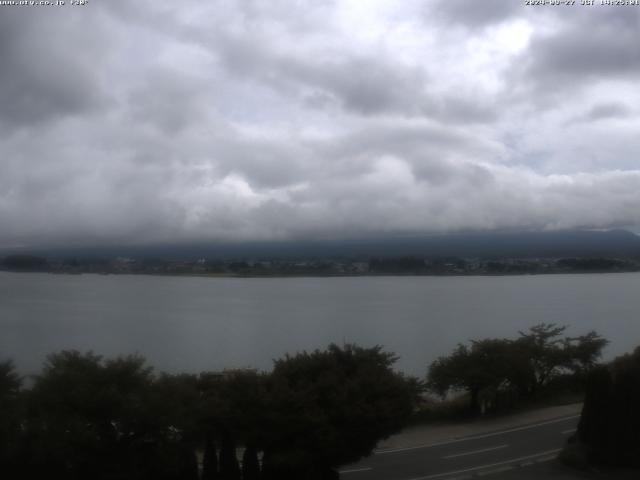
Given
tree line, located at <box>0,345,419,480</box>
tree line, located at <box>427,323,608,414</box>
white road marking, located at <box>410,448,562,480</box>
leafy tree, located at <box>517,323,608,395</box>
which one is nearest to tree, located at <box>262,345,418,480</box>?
tree line, located at <box>0,345,419,480</box>

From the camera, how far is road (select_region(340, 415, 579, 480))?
48.4ft

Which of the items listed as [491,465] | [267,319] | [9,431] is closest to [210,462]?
[9,431]

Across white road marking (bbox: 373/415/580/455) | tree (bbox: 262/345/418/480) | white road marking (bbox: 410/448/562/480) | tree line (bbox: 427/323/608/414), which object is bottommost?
white road marking (bbox: 373/415/580/455)

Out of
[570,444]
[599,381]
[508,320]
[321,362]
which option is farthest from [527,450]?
[508,320]

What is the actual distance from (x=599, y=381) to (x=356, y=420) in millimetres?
6151

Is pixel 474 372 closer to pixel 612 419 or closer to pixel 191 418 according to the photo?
pixel 612 419

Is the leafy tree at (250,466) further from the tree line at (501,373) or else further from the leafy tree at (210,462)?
the tree line at (501,373)

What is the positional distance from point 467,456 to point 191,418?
23.2ft

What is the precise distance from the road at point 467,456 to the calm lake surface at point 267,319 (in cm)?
1333

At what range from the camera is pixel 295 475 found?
13008 millimetres

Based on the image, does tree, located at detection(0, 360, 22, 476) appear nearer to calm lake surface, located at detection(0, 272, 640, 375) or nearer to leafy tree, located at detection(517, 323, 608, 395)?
calm lake surface, located at detection(0, 272, 640, 375)

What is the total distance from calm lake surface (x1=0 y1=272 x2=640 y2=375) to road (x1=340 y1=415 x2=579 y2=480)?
13.3m

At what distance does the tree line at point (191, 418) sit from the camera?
11.1 m

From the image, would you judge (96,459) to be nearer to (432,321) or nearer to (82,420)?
(82,420)
